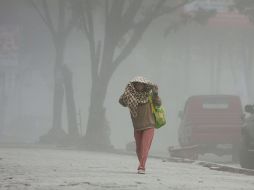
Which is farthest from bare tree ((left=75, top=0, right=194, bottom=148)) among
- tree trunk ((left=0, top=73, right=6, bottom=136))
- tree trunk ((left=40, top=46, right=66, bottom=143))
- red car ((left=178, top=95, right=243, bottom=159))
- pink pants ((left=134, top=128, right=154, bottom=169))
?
tree trunk ((left=0, top=73, right=6, bottom=136))

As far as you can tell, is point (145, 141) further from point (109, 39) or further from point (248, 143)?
point (109, 39)

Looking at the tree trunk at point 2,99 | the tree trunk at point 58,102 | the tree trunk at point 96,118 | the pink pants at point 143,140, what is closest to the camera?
the pink pants at point 143,140

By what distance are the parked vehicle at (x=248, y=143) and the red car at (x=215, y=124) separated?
4.24 m

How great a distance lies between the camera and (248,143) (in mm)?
15406

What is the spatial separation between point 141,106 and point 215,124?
10217mm

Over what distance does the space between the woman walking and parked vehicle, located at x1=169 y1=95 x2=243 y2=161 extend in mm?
9156

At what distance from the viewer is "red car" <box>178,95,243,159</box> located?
66.8 feet

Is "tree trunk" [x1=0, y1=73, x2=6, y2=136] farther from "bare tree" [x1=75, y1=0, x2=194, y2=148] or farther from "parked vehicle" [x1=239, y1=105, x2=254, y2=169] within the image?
"parked vehicle" [x1=239, y1=105, x2=254, y2=169]

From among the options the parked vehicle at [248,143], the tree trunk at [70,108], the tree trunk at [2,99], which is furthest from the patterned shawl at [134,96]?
the tree trunk at [2,99]

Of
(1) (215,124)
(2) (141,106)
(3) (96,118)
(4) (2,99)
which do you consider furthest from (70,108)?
(2) (141,106)

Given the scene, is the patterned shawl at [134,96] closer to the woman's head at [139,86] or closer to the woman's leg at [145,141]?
the woman's head at [139,86]

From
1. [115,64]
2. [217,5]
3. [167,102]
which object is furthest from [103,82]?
[167,102]

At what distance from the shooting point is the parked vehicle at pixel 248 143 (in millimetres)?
15219

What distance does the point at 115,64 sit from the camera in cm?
2727
